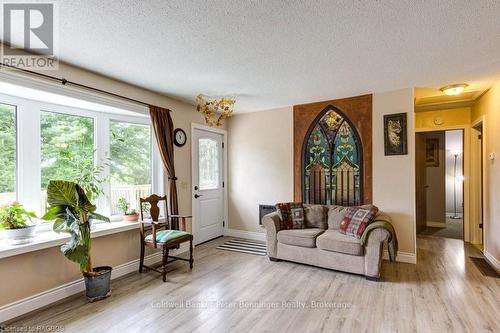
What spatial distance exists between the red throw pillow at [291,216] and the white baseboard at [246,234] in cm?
117

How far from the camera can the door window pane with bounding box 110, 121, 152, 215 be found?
3500 millimetres

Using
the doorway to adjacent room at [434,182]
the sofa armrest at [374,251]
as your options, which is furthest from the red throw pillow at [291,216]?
the doorway to adjacent room at [434,182]

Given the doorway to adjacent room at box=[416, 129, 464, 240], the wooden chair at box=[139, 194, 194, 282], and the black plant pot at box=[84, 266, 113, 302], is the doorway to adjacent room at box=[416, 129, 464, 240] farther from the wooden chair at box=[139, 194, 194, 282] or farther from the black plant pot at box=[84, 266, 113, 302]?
the black plant pot at box=[84, 266, 113, 302]

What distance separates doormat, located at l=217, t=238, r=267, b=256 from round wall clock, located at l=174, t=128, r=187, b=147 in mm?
1886

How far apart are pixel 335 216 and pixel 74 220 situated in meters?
3.23

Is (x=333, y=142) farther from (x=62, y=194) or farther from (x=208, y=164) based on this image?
(x=62, y=194)

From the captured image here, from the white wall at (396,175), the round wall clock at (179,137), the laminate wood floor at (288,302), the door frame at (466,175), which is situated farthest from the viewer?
the door frame at (466,175)

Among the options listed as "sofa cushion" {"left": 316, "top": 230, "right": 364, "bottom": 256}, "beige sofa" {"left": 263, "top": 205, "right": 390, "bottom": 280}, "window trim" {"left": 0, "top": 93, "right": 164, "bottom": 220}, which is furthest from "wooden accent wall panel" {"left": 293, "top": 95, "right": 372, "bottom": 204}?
"window trim" {"left": 0, "top": 93, "right": 164, "bottom": 220}

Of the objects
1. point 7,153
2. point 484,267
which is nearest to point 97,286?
point 7,153

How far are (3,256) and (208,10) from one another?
2.63 metres

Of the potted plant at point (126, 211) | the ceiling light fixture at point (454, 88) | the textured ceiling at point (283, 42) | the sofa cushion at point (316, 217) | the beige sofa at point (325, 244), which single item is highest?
the textured ceiling at point (283, 42)

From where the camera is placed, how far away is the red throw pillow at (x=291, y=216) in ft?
12.6

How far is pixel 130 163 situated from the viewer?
11.9 feet

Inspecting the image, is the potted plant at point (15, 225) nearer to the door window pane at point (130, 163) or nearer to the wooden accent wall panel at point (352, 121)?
the door window pane at point (130, 163)
